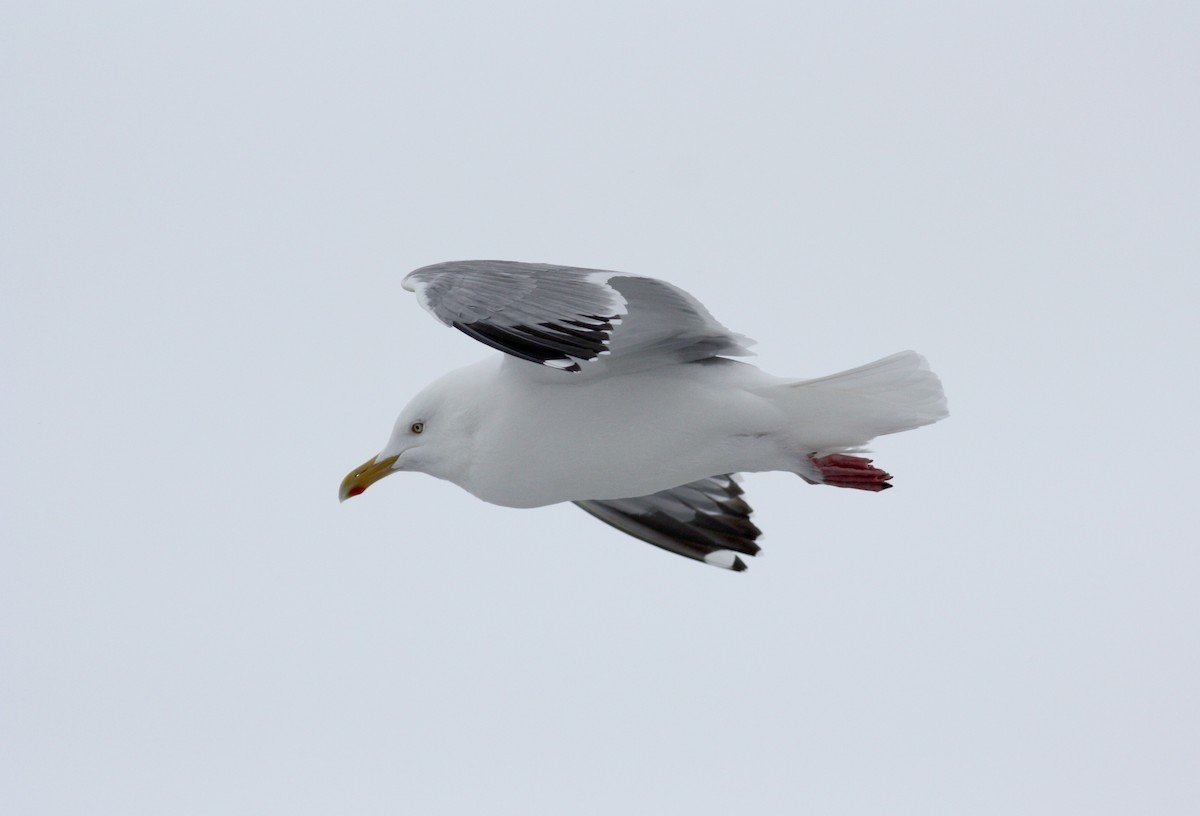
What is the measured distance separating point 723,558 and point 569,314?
205 centimetres

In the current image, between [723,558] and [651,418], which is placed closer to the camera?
[651,418]

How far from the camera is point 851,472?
4.80m

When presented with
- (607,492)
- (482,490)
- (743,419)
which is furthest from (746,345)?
(482,490)

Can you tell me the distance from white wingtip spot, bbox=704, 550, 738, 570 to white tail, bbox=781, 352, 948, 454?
1068 mm

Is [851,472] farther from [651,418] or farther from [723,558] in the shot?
[723,558]

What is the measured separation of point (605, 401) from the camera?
15.3 feet

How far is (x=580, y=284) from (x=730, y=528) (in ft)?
6.49

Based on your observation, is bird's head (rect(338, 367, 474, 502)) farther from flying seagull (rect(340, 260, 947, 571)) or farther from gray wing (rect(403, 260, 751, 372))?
gray wing (rect(403, 260, 751, 372))

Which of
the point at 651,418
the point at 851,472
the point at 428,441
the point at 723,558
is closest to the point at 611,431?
the point at 651,418

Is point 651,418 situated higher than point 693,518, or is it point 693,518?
point 651,418

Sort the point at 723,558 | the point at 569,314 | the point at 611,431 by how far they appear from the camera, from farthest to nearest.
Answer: the point at 723,558 < the point at 611,431 < the point at 569,314

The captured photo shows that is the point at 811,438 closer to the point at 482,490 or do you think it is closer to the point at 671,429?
the point at 671,429

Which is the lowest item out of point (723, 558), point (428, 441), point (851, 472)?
point (723, 558)

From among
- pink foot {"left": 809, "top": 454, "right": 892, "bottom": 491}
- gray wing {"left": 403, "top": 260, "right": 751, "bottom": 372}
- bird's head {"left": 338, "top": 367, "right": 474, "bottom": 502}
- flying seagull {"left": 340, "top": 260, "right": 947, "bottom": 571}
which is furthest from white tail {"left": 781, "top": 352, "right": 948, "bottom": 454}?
bird's head {"left": 338, "top": 367, "right": 474, "bottom": 502}
